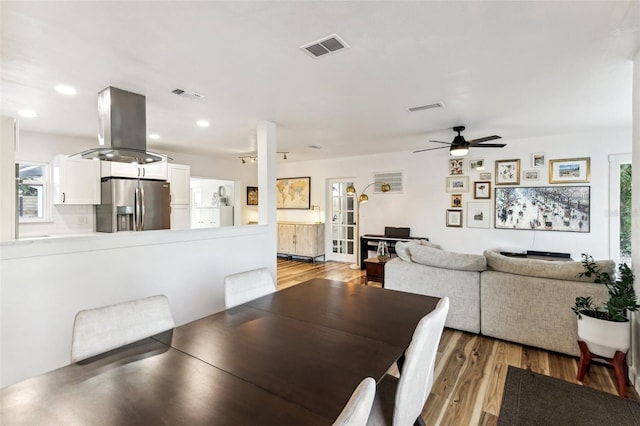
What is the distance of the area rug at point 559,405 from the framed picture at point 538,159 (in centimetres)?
385

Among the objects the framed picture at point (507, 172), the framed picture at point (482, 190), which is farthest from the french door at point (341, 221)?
the framed picture at point (507, 172)

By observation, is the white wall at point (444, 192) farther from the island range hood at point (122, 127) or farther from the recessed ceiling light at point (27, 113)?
the recessed ceiling light at point (27, 113)

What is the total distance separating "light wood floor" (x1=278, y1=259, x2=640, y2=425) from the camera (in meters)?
1.98

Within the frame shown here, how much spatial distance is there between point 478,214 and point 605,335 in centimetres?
346

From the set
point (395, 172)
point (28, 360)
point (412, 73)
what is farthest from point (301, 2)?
point (395, 172)

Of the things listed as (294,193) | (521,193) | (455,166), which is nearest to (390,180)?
(455,166)

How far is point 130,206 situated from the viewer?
4602mm

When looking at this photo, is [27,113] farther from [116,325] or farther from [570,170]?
[570,170]

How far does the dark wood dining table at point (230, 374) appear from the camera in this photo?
0.87 m

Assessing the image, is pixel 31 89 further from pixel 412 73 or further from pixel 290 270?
pixel 290 270

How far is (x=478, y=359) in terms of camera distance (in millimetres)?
2656

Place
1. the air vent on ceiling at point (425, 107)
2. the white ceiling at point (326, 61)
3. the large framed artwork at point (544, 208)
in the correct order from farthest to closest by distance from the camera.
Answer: the large framed artwork at point (544, 208) < the air vent on ceiling at point (425, 107) < the white ceiling at point (326, 61)

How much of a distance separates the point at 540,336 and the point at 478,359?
678 millimetres

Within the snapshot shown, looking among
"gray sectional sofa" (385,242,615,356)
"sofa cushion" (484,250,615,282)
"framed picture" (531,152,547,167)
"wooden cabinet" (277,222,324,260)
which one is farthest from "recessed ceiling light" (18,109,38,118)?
"framed picture" (531,152,547,167)
